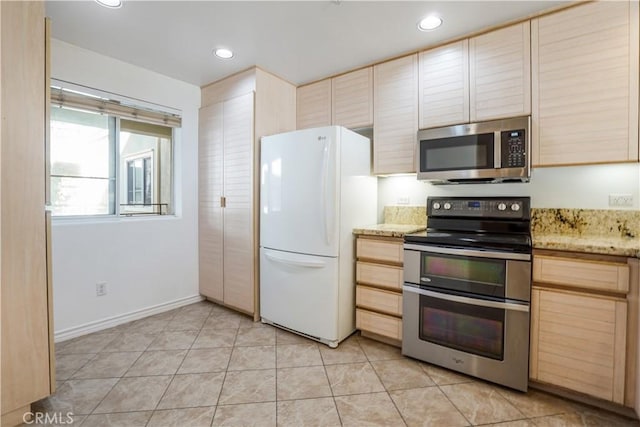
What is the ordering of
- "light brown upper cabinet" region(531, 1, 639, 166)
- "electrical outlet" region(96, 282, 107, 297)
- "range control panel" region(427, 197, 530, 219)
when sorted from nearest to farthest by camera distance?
"light brown upper cabinet" region(531, 1, 639, 166) < "range control panel" region(427, 197, 530, 219) < "electrical outlet" region(96, 282, 107, 297)

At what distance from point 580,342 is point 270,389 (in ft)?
Answer: 5.76

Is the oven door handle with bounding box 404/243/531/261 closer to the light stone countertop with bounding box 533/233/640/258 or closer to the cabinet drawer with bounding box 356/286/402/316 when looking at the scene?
the light stone countertop with bounding box 533/233/640/258

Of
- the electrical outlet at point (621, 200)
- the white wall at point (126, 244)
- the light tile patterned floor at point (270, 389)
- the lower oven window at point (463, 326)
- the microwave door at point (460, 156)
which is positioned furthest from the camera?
the white wall at point (126, 244)

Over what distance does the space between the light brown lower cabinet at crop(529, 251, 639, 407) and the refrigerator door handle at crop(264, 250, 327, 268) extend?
4.53ft

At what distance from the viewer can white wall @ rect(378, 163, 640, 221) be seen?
1.89 m

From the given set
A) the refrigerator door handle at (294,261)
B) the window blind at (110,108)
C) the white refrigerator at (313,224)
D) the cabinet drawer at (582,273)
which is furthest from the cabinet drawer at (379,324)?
the window blind at (110,108)

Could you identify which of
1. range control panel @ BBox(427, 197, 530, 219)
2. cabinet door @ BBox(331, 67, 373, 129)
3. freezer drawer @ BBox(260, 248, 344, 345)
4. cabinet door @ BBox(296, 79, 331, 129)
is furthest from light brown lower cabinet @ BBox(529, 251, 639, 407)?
cabinet door @ BBox(296, 79, 331, 129)

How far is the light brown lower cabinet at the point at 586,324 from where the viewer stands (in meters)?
1.47

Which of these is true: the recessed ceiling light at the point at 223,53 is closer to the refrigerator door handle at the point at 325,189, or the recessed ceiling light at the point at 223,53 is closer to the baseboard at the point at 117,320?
the refrigerator door handle at the point at 325,189

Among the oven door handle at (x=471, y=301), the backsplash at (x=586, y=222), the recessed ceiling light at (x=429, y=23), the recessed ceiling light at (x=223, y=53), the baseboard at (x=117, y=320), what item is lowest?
the baseboard at (x=117, y=320)

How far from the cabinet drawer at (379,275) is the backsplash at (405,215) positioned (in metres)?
0.64

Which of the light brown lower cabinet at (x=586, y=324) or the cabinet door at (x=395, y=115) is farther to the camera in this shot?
the cabinet door at (x=395, y=115)

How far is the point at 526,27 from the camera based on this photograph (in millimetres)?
1925

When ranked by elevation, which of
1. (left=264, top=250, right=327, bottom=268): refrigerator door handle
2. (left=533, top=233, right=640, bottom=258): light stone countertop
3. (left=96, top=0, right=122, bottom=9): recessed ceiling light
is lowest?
(left=264, top=250, right=327, bottom=268): refrigerator door handle
